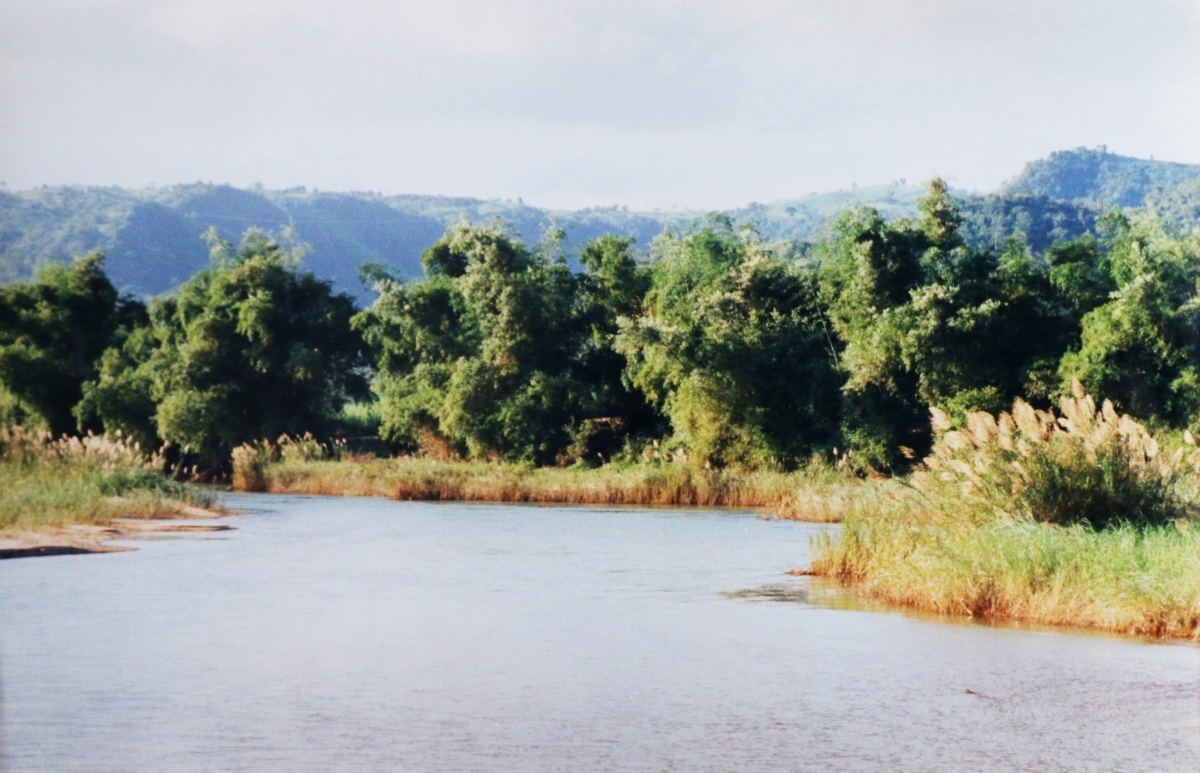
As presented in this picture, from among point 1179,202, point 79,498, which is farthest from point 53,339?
point 1179,202

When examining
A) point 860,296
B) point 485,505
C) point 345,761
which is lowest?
point 485,505

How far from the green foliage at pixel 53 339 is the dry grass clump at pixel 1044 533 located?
21.9m

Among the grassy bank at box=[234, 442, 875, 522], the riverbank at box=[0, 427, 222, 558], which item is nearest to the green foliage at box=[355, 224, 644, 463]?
the grassy bank at box=[234, 442, 875, 522]

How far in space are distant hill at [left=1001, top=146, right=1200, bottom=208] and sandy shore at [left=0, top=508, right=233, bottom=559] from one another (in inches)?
2094

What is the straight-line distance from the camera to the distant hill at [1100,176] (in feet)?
226

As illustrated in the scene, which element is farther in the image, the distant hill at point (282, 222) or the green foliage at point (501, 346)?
the distant hill at point (282, 222)

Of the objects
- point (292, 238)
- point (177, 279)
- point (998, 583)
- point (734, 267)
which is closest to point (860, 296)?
point (734, 267)

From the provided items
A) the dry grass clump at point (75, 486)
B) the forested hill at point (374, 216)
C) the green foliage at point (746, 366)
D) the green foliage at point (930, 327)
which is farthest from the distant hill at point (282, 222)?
the dry grass clump at point (75, 486)

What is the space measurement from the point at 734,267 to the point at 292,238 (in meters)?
53.0

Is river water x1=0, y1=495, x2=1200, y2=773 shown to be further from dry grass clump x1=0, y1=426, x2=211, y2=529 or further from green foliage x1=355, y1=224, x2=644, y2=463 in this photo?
green foliage x1=355, y1=224, x2=644, y2=463

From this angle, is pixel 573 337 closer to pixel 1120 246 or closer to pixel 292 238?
pixel 1120 246

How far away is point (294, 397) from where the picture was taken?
1779 inches

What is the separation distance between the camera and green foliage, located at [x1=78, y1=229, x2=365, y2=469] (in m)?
42.5

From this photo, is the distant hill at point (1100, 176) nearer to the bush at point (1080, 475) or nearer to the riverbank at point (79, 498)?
the riverbank at point (79, 498)
